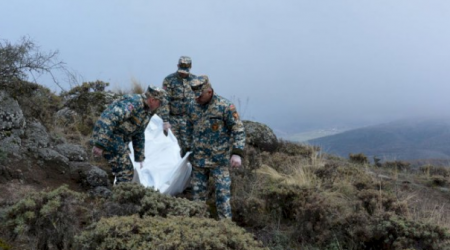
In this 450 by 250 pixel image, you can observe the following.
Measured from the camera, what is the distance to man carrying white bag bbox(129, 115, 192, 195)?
6180 millimetres

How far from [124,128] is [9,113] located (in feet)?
6.46

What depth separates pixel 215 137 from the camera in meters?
5.19

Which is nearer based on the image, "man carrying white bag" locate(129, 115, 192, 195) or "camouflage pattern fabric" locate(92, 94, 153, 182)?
"camouflage pattern fabric" locate(92, 94, 153, 182)

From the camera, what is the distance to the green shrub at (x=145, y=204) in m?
4.09

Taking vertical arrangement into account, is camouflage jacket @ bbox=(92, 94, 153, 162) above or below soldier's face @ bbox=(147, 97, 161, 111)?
below

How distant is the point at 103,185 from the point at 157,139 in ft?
5.51

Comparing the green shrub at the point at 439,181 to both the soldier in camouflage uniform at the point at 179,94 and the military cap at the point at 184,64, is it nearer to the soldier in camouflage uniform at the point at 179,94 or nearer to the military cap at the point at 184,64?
the soldier in camouflage uniform at the point at 179,94

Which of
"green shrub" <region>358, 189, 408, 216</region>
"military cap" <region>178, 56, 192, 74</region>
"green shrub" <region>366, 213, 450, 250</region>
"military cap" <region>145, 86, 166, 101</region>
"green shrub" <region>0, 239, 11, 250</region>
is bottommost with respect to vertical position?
"green shrub" <region>366, 213, 450, 250</region>

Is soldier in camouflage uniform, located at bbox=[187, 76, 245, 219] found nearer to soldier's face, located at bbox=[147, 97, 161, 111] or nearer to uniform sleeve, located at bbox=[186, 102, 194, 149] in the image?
uniform sleeve, located at bbox=[186, 102, 194, 149]

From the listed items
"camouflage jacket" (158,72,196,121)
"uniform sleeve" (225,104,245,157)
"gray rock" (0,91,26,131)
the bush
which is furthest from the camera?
the bush

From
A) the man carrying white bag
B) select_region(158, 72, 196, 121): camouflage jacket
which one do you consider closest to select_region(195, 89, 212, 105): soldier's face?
the man carrying white bag

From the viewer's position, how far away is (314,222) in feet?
16.2

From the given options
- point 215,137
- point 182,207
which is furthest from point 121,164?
point 182,207

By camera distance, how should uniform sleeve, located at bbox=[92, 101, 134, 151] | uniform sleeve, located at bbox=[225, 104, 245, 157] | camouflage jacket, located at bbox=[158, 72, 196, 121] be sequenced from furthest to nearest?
camouflage jacket, located at bbox=[158, 72, 196, 121]
uniform sleeve, located at bbox=[92, 101, 134, 151]
uniform sleeve, located at bbox=[225, 104, 245, 157]
